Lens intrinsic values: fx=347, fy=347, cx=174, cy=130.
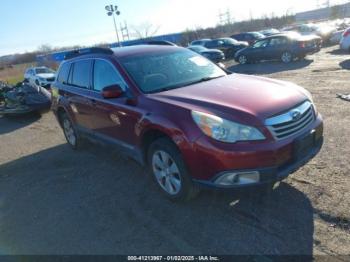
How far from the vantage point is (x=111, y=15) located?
137 ft

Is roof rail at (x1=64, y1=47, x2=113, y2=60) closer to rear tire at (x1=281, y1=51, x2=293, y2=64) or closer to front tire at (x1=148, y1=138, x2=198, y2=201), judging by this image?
front tire at (x1=148, y1=138, x2=198, y2=201)

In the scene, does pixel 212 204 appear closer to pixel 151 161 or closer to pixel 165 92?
pixel 151 161

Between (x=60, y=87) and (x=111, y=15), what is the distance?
37590 mm

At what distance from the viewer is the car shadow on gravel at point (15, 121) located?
1101cm

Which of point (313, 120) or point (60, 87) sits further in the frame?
point (60, 87)

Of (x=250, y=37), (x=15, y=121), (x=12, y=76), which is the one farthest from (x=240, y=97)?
(x=12, y=76)

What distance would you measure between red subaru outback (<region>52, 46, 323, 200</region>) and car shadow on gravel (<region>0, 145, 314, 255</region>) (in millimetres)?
364

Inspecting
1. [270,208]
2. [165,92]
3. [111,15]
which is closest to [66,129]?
[165,92]

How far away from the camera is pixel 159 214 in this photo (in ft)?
13.3

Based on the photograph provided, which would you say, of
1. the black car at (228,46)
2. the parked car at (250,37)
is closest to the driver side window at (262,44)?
the black car at (228,46)

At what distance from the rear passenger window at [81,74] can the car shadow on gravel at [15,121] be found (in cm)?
555

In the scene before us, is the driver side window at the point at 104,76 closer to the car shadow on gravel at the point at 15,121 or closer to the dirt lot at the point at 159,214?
the dirt lot at the point at 159,214

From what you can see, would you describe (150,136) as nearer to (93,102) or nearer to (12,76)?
(93,102)

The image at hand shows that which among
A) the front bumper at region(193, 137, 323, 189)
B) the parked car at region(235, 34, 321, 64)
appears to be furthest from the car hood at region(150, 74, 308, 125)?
the parked car at region(235, 34, 321, 64)
